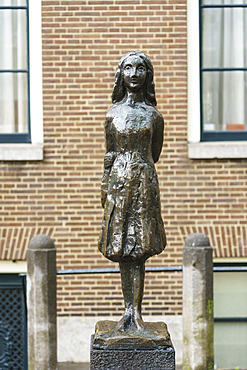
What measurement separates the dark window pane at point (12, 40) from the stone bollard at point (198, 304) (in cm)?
358

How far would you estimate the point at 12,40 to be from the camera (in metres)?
6.79

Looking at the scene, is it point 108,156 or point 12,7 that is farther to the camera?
point 12,7

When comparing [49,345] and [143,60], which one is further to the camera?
[49,345]

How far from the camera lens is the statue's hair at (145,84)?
11.2 feet

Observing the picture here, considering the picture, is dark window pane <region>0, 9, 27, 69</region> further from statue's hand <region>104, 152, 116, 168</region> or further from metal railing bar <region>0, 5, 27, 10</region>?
statue's hand <region>104, 152, 116, 168</region>

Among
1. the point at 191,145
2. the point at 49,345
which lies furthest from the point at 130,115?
the point at 191,145

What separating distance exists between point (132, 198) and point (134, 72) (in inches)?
31.0

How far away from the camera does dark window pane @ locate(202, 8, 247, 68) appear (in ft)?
22.3

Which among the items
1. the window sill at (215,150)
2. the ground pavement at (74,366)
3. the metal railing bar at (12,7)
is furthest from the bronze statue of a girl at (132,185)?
the metal railing bar at (12,7)

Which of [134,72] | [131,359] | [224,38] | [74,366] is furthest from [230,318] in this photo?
[134,72]

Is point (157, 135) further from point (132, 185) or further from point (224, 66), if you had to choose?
point (224, 66)

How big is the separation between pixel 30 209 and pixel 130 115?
132 inches

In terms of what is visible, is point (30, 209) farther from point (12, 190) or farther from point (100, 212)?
point (100, 212)

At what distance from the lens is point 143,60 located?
11.1ft
